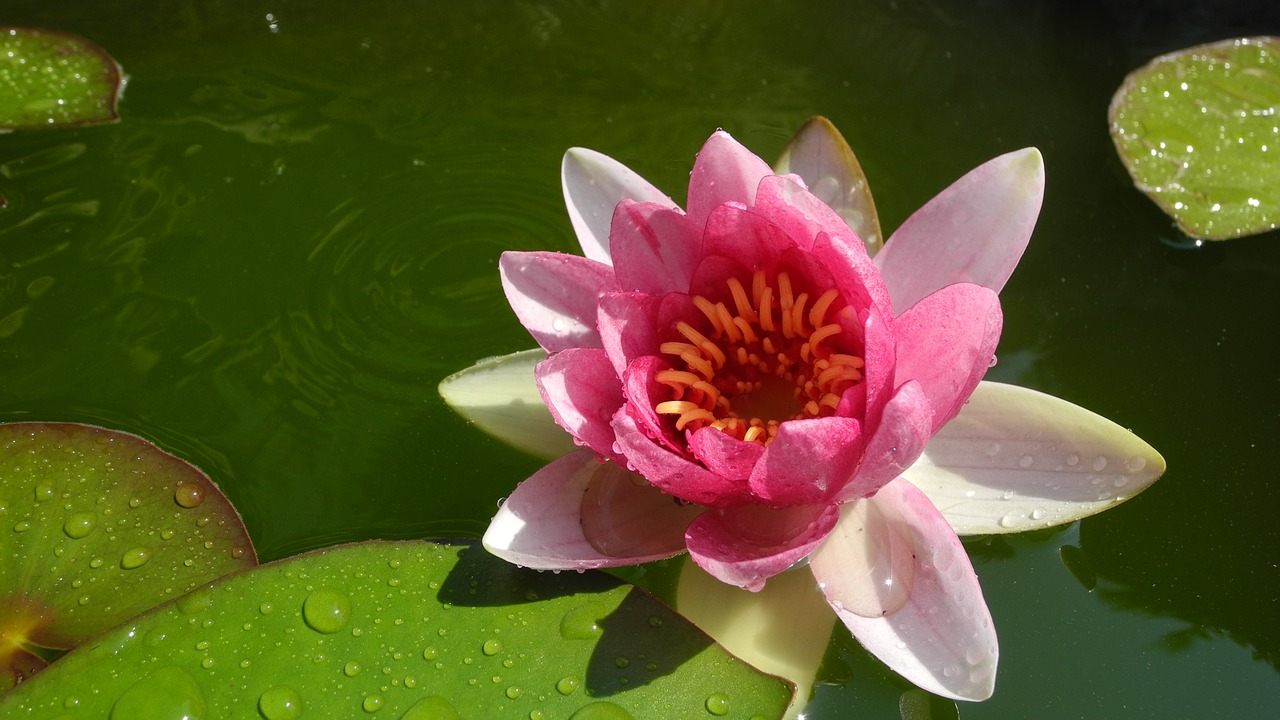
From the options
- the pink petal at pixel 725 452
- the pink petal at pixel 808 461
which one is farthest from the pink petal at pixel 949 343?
the pink petal at pixel 725 452

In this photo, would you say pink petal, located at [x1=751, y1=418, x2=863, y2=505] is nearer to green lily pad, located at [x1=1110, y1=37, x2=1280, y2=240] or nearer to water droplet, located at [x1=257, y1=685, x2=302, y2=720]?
water droplet, located at [x1=257, y1=685, x2=302, y2=720]

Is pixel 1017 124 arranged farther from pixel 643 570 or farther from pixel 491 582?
pixel 491 582

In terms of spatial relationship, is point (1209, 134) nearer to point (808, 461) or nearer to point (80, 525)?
point (808, 461)

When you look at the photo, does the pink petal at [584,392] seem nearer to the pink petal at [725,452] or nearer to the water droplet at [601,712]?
the pink petal at [725,452]

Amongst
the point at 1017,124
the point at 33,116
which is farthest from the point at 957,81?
the point at 33,116

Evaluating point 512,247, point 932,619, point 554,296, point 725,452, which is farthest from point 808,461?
point 512,247
